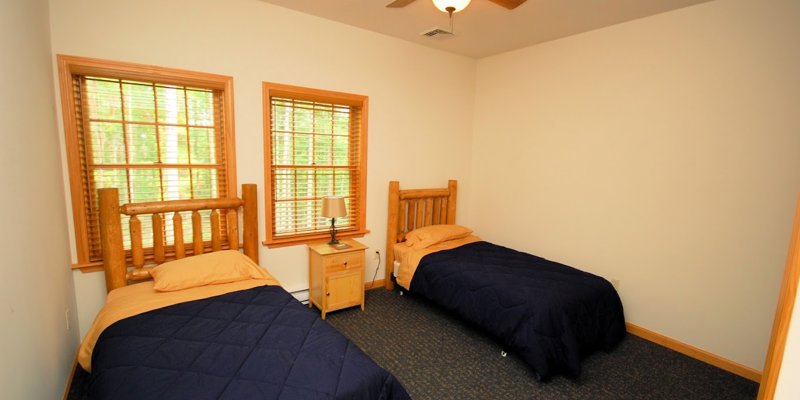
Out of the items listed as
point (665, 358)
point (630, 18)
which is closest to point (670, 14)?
point (630, 18)

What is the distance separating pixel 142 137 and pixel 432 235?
2567mm

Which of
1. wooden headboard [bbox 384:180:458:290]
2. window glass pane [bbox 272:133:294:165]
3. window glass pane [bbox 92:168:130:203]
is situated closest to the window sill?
wooden headboard [bbox 384:180:458:290]

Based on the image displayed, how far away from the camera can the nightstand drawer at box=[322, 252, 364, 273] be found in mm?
2959

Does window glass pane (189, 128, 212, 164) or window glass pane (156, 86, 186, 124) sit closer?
window glass pane (156, 86, 186, 124)

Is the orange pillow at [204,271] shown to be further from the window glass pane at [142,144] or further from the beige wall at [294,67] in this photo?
the window glass pane at [142,144]

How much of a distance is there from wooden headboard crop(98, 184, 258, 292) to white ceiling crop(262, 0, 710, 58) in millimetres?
1635

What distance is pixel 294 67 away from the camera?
296 cm

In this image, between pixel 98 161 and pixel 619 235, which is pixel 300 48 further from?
pixel 619 235

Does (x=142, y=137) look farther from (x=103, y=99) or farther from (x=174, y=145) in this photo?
(x=103, y=99)

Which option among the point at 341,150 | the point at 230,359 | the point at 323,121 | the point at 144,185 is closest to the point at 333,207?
the point at 341,150

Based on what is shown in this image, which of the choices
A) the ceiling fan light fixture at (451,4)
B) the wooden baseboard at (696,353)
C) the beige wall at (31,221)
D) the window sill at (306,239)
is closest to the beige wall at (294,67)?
the window sill at (306,239)

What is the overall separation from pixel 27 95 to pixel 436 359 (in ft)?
8.94

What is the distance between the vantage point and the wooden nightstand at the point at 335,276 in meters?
2.97

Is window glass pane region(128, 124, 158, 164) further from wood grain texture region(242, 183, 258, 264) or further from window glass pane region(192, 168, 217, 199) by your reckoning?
wood grain texture region(242, 183, 258, 264)
